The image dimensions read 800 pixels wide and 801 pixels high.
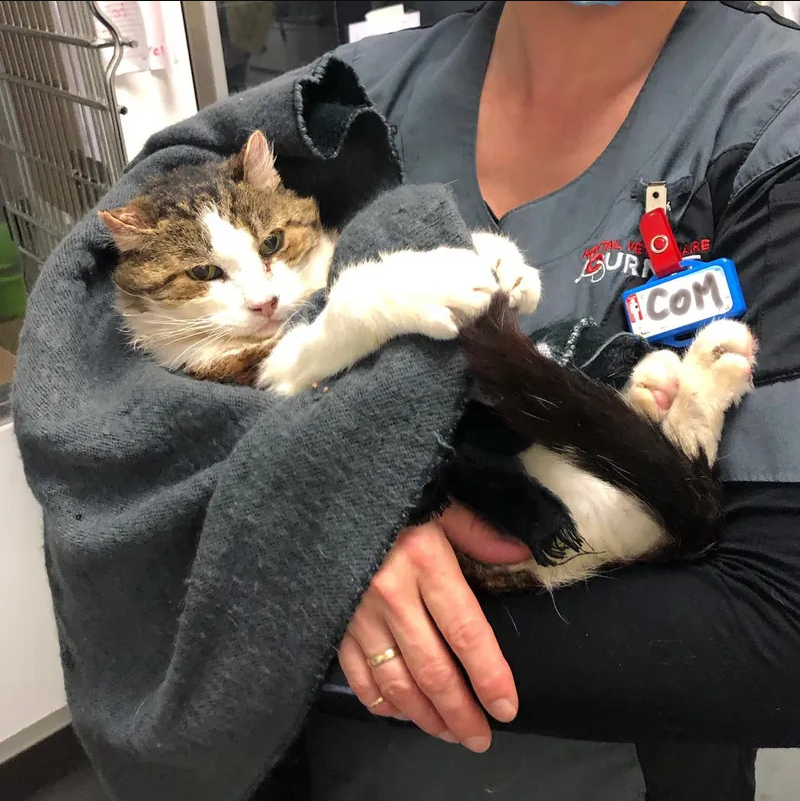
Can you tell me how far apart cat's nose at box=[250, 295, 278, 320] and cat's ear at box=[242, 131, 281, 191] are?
0.16m

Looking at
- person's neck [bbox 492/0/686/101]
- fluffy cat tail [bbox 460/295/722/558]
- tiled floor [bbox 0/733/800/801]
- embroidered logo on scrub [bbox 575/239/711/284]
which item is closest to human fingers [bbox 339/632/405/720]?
fluffy cat tail [bbox 460/295/722/558]

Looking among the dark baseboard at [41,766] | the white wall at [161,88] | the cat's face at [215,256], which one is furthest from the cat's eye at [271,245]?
the dark baseboard at [41,766]

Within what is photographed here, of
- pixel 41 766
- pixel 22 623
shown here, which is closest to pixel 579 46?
pixel 22 623

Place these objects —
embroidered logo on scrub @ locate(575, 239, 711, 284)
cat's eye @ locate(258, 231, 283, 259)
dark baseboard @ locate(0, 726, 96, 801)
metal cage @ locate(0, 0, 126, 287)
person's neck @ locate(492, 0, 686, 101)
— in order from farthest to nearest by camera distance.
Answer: dark baseboard @ locate(0, 726, 96, 801) → metal cage @ locate(0, 0, 126, 287) → cat's eye @ locate(258, 231, 283, 259) → person's neck @ locate(492, 0, 686, 101) → embroidered logo on scrub @ locate(575, 239, 711, 284)

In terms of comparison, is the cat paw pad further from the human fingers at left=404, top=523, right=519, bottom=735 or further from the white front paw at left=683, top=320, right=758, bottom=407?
the human fingers at left=404, top=523, right=519, bottom=735

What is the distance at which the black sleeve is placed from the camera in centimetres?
54

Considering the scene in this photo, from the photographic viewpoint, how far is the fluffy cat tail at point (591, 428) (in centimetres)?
55

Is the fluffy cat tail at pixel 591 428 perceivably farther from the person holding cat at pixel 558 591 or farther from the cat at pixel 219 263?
the cat at pixel 219 263

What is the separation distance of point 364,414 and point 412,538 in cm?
11

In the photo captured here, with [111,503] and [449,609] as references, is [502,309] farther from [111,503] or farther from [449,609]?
[111,503]

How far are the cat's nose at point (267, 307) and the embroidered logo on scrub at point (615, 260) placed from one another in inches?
15.5

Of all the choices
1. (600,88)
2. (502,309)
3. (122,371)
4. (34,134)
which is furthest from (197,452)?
(34,134)

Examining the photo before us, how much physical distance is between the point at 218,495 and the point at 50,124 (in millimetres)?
948

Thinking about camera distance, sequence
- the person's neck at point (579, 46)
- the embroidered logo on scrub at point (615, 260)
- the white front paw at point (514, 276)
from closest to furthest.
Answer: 1. the white front paw at point (514, 276)
2. the embroidered logo on scrub at point (615, 260)
3. the person's neck at point (579, 46)
